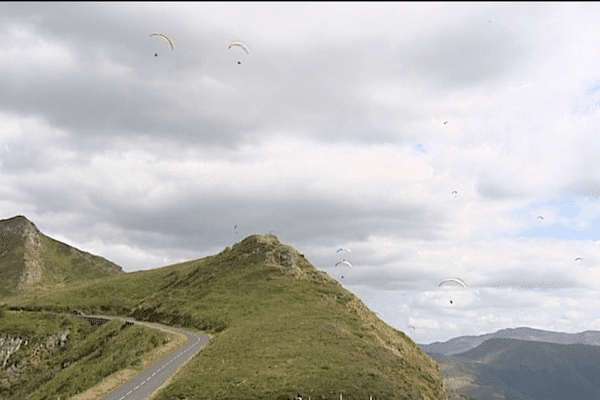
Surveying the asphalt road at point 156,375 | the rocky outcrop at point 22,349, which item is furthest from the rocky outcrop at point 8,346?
the asphalt road at point 156,375

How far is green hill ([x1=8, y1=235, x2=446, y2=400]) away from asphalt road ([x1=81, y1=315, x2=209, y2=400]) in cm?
203

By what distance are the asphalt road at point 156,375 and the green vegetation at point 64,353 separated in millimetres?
3662

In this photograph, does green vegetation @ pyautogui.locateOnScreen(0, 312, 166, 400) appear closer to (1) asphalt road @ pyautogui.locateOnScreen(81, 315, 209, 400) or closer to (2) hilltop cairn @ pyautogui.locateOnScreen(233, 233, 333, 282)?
(1) asphalt road @ pyautogui.locateOnScreen(81, 315, 209, 400)

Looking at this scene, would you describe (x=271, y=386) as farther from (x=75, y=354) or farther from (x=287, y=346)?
(x=75, y=354)

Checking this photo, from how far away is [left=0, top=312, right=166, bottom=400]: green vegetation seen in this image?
195 feet

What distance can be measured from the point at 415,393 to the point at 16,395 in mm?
73653

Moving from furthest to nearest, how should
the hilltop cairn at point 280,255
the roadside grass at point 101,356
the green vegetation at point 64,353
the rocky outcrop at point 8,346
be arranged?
the hilltop cairn at point 280,255 → the rocky outcrop at point 8,346 → the green vegetation at point 64,353 → the roadside grass at point 101,356

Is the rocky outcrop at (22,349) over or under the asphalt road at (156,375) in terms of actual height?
under

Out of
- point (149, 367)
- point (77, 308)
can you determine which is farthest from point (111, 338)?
point (77, 308)

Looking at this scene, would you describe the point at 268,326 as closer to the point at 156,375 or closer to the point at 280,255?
the point at 156,375

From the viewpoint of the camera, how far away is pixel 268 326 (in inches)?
2539

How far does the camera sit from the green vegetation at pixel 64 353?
59.4 metres

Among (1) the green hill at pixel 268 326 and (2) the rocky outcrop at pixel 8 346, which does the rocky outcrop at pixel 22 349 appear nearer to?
(2) the rocky outcrop at pixel 8 346

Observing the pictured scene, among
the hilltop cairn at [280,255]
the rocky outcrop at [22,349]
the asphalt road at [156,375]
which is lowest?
the rocky outcrop at [22,349]
